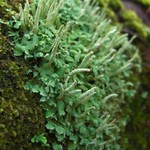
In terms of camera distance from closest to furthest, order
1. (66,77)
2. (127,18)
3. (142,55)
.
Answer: (66,77) → (142,55) → (127,18)

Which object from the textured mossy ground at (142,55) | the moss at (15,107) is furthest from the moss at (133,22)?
the moss at (15,107)

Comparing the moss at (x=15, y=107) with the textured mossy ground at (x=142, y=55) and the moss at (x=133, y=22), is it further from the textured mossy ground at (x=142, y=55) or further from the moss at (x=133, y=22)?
the moss at (x=133, y=22)

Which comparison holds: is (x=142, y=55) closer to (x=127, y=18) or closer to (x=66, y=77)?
(x=127, y=18)

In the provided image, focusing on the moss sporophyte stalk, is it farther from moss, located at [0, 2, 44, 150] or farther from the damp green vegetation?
the damp green vegetation

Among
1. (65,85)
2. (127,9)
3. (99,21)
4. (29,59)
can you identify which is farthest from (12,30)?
(127,9)

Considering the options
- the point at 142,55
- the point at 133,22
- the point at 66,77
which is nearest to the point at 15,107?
the point at 66,77

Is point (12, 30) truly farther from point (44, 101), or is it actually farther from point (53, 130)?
point (53, 130)
